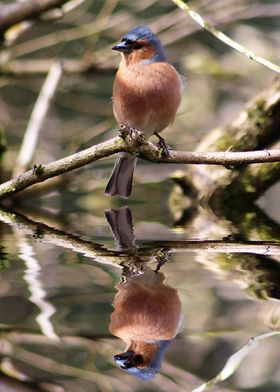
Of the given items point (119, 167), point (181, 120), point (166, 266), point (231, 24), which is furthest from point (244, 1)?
point (166, 266)

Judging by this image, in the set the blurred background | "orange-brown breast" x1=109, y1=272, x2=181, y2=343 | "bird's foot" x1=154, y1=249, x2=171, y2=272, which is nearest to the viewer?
the blurred background

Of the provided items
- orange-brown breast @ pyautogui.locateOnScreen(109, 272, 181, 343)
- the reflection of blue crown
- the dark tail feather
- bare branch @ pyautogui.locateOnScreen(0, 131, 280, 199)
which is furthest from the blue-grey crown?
the reflection of blue crown

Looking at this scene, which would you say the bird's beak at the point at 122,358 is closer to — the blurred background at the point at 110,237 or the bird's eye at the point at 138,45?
the blurred background at the point at 110,237

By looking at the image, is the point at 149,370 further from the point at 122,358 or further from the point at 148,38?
the point at 148,38

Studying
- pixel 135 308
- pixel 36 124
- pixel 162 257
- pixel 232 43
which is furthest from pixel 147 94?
pixel 36 124

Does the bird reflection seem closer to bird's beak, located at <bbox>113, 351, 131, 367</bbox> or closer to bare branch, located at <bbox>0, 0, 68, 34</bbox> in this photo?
bird's beak, located at <bbox>113, 351, 131, 367</bbox>

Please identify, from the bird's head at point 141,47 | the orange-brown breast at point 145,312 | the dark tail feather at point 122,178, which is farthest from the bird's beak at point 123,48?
the orange-brown breast at point 145,312

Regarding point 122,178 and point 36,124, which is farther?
point 36,124
